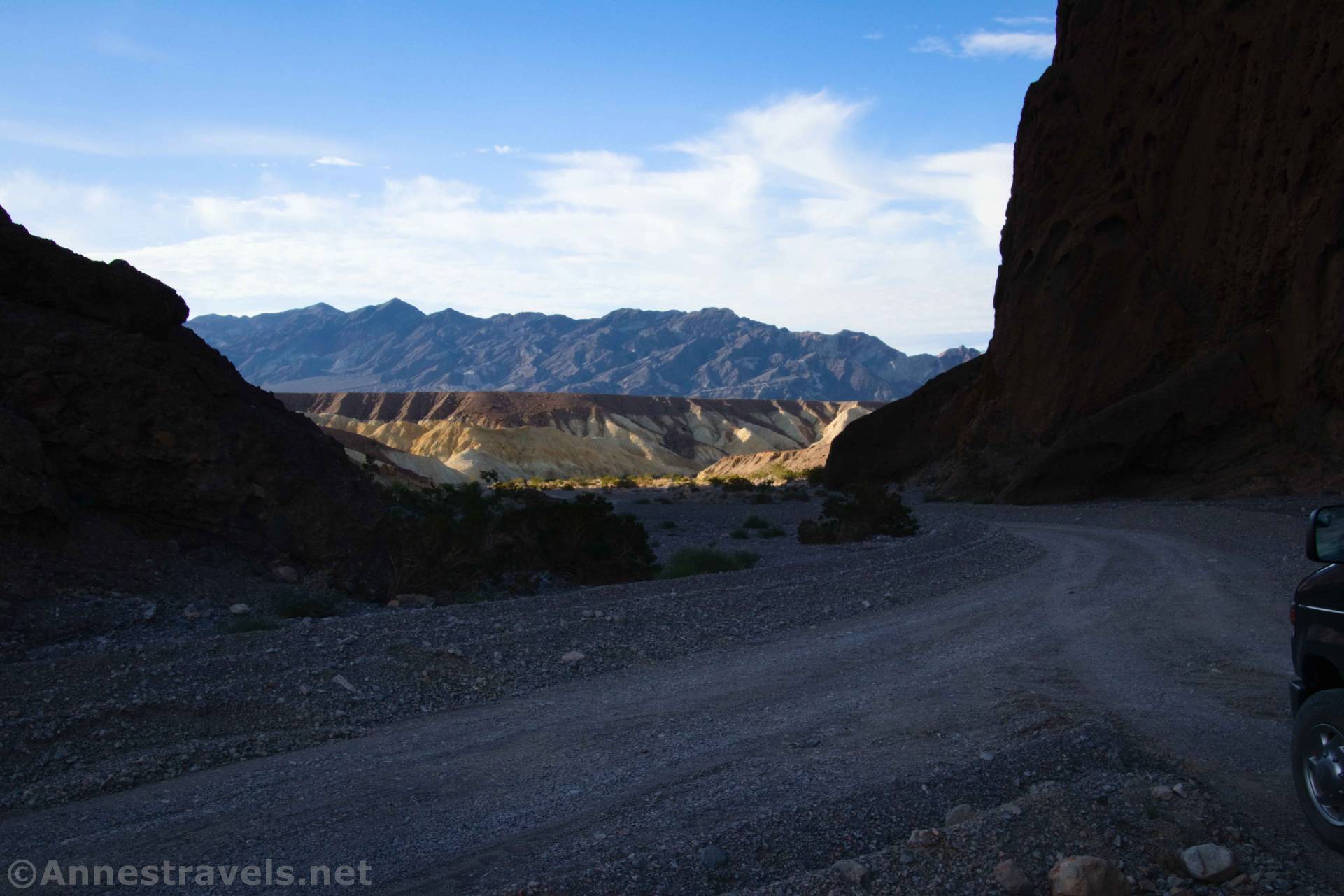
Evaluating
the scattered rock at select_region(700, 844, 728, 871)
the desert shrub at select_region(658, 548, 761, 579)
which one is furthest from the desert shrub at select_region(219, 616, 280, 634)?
the scattered rock at select_region(700, 844, 728, 871)

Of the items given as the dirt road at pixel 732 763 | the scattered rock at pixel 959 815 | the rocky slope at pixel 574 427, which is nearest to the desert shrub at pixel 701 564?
the dirt road at pixel 732 763

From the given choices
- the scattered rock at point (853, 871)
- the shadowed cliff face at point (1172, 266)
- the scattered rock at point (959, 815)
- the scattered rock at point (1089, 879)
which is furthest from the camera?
the shadowed cliff face at point (1172, 266)

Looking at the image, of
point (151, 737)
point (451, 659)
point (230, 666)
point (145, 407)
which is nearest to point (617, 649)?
point (451, 659)

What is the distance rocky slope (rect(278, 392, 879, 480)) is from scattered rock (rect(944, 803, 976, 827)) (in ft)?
239

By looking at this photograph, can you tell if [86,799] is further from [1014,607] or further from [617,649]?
[1014,607]

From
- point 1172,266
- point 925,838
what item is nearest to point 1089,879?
point 925,838

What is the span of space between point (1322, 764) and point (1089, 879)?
1298 mm

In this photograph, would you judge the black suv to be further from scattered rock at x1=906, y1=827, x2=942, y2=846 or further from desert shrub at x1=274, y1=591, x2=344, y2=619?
desert shrub at x1=274, y1=591, x2=344, y2=619

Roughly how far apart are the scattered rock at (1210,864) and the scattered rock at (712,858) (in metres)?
1.85

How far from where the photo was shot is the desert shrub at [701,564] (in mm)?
15391

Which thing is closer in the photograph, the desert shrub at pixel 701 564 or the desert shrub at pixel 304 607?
the desert shrub at pixel 304 607

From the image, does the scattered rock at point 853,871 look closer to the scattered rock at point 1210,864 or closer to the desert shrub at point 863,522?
the scattered rock at point 1210,864

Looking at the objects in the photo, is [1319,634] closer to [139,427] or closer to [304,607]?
[304,607]

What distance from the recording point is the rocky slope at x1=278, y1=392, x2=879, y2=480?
3435 inches
